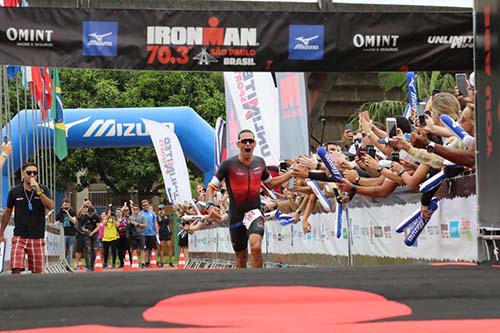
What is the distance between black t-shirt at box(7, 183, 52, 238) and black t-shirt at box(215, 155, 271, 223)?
240cm

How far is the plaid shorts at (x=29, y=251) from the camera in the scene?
11055 millimetres

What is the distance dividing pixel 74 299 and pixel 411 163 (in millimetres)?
5714

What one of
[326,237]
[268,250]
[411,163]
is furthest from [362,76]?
[411,163]

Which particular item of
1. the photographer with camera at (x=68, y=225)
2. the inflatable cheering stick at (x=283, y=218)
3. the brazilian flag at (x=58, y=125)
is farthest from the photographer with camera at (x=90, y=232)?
the inflatable cheering stick at (x=283, y=218)

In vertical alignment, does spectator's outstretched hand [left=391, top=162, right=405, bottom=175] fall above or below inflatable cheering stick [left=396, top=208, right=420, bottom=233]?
above

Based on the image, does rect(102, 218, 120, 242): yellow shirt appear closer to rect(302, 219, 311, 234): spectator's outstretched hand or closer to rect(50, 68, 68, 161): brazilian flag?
rect(50, 68, 68, 161): brazilian flag

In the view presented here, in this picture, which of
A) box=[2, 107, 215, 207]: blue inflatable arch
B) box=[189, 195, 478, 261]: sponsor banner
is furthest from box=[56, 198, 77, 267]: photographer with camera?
box=[189, 195, 478, 261]: sponsor banner

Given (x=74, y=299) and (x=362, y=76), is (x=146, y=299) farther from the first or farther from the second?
(x=362, y=76)

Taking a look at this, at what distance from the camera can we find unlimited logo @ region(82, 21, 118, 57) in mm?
8867

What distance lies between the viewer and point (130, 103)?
144 feet

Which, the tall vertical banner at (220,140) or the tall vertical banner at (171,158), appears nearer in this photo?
the tall vertical banner at (220,140)

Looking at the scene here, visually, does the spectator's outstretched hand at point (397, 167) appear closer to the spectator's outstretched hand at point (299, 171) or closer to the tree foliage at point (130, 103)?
the spectator's outstretched hand at point (299, 171)

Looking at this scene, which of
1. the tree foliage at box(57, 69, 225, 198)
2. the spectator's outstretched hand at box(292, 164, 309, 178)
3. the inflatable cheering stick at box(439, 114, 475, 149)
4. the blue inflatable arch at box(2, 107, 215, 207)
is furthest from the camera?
the tree foliage at box(57, 69, 225, 198)

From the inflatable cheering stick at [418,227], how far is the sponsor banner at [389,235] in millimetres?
188
